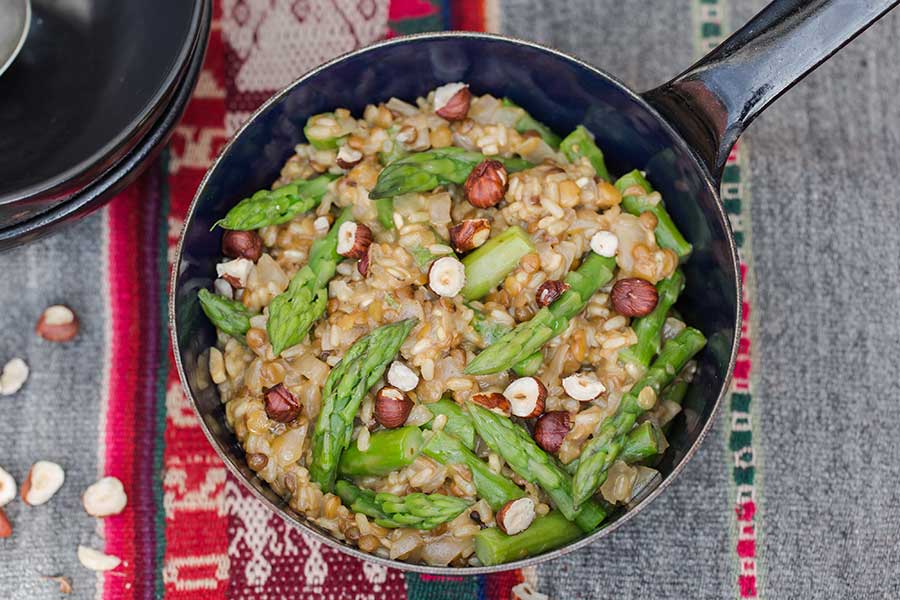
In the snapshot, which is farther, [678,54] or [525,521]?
[678,54]

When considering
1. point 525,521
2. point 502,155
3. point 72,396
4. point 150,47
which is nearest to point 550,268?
point 502,155

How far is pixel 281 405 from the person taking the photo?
2414 mm

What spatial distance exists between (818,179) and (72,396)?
96.4 inches

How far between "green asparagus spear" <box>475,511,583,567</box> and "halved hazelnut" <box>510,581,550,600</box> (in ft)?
1.60

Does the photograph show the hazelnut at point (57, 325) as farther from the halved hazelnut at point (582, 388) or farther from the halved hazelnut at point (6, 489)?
the halved hazelnut at point (582, 388)

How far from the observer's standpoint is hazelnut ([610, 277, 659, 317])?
8.07 ft

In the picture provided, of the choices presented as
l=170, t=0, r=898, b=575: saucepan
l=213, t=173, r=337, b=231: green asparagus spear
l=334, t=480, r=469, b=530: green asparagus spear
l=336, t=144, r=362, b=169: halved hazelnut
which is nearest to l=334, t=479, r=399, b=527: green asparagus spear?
l=334, t=480, r=469, b=530: green asparagus spear

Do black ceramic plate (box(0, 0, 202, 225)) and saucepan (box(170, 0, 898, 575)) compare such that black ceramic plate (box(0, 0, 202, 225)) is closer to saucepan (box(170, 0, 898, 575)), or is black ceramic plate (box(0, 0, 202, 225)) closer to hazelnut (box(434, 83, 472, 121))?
saucepan (box(170, 0, 898, 575))

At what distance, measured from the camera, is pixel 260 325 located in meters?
2.55

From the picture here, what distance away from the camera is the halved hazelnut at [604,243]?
2.46m

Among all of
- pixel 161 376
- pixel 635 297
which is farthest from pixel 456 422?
pixel 161 376

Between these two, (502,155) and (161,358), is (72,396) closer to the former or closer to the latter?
(161,358)

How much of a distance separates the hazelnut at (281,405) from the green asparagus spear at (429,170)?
0.55 m

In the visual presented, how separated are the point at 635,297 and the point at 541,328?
0.90 feet
